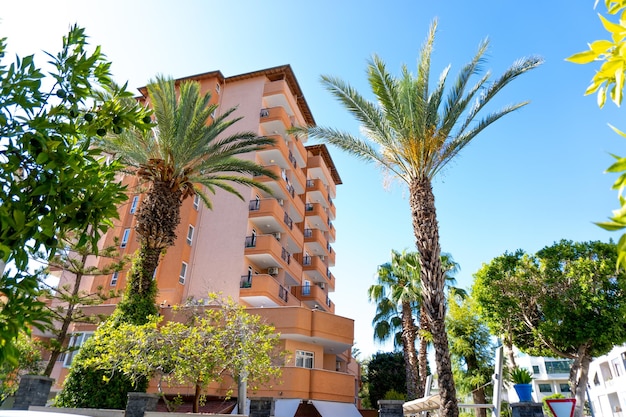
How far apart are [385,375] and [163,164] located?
30453mm

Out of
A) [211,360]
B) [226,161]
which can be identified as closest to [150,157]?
[226,161]

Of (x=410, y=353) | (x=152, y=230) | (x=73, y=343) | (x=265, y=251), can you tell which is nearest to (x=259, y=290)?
(x=265, y=251)

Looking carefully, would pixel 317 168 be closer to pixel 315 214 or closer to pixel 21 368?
pixel 315 214

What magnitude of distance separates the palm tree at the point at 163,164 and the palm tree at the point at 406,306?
51.5 ft

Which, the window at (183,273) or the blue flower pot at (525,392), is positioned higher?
the window at (183,273)

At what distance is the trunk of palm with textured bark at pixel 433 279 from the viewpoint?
1123 cm

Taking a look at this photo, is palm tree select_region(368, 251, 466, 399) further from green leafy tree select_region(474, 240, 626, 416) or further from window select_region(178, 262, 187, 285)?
window select_region(178, 262, 187, 285)

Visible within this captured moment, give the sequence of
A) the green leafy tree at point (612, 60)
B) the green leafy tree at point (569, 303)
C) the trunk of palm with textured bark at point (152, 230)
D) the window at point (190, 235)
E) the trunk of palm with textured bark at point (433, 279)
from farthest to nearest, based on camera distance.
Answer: the window at point (190, 235) < the green leafy tree at point (569, 303) < the trunk of palm with textured bark at point (152, 230) < the trunk of palm with textured bark at point (433, 279) < the green leafy tree at point (612, 60)

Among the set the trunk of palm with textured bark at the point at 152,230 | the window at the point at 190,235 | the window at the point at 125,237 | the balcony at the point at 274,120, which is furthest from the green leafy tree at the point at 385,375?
the trunk of palm with textured bark at the point at 152,230

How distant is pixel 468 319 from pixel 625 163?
31.9m

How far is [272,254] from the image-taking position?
2673 centimetres

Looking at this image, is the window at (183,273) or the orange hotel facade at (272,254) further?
the window at (183,273)

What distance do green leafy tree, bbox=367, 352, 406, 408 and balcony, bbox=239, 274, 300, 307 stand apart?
18.1m

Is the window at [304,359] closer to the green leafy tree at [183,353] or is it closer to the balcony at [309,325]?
the balcony at [309,325]
